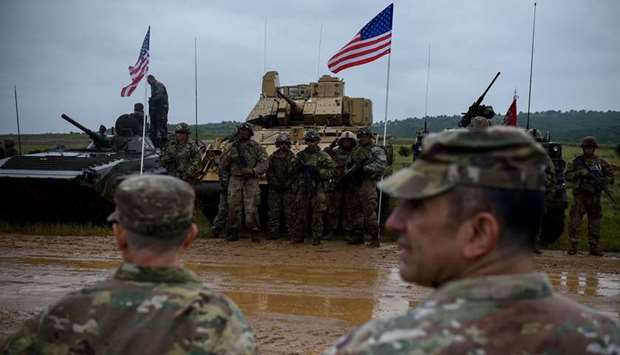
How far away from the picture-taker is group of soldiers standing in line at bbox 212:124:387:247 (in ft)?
35.2

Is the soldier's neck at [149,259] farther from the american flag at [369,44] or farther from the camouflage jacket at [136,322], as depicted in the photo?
the american flag at [369,44]

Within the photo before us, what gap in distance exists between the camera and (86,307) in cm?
204

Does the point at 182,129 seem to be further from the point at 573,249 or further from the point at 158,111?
the point at 573,249

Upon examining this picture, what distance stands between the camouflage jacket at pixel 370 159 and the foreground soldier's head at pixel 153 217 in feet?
28.0

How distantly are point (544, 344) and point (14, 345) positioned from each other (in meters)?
1.55

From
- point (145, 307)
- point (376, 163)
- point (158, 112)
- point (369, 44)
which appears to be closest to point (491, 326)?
point (145, 307)

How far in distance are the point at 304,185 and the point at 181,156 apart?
2.47 metres

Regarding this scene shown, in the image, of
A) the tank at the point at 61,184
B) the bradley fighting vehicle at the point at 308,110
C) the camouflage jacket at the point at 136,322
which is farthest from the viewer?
the bradley fighting vehicle at the point at 308,110

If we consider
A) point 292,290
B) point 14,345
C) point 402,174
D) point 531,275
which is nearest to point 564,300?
point 531,275

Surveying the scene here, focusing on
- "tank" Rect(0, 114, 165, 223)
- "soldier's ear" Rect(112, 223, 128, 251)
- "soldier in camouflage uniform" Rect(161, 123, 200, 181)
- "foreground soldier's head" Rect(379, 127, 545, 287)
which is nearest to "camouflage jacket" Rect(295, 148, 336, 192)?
"soldier in camouflage uniform" Rect(161, 123, 200, 181)

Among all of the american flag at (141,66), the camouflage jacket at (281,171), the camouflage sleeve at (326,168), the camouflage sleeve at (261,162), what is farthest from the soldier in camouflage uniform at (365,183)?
Result: the american flag at (141,66)

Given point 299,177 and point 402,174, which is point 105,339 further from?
point 299,177

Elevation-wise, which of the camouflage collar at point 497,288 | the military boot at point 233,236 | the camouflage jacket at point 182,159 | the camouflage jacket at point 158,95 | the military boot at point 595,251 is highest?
the camouflage jacket at point 158,95

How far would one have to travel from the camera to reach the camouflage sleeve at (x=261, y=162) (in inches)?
424
